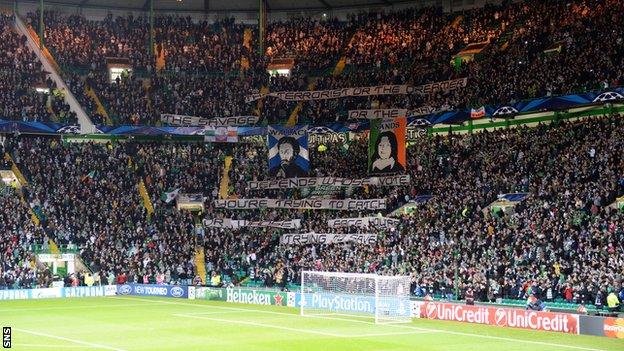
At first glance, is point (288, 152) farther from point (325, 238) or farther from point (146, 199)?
point (146, 199)

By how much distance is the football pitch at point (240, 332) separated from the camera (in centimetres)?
2961

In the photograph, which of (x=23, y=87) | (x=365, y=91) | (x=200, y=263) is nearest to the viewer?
(x=200, y=263)

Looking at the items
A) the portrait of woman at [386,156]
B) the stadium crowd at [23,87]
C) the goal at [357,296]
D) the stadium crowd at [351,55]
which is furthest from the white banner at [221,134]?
the goal at [357,296]

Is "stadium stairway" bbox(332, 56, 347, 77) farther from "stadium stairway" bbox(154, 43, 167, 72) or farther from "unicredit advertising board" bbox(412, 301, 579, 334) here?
"unicredit advertising board" bbox(412, 301, 579, 334)

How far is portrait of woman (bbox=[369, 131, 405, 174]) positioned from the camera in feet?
180

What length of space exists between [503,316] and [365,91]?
27.9 m

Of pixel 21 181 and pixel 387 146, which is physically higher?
pixel 387 146

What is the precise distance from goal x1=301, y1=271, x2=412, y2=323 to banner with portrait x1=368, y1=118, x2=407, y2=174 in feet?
48.1

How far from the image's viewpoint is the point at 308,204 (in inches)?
2250

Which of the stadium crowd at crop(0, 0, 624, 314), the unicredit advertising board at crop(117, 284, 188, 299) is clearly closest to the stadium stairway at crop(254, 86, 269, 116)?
the stadium crowd at crop(0, 0, 624, 314)

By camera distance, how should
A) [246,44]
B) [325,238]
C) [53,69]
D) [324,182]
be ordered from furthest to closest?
1. [246,44]
2. [53,69]
3. [324,182]
4. [325,238]

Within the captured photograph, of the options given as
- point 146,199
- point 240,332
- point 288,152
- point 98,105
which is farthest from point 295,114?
point 240,332

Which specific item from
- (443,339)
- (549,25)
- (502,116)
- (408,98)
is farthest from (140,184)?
(443,339)

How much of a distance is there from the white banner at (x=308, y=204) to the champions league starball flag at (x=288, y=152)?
6.07ft
